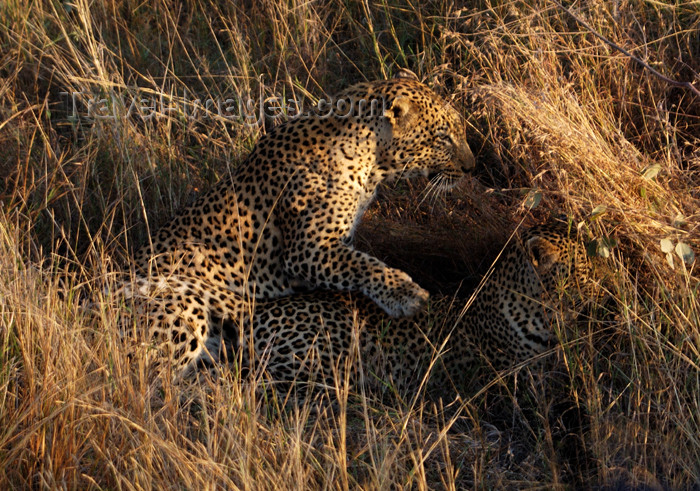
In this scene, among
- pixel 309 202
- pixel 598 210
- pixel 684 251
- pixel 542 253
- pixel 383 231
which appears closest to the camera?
pixel 684 251

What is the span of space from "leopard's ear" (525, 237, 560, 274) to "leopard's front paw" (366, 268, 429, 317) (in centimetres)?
67

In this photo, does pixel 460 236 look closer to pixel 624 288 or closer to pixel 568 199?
pixel 568 199

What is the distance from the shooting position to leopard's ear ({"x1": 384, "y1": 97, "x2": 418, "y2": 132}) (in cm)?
556

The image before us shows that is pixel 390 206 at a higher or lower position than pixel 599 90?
lower

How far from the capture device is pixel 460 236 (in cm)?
605

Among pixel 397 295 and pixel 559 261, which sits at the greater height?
pixel 559 261

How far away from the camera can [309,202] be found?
5.60 meters

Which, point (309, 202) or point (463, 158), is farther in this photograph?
point (463, 158)

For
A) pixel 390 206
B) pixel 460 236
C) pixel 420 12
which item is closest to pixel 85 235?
pixel 390 206

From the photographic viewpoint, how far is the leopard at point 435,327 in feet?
15.9

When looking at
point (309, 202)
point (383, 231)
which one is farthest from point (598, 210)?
point (383, 231)

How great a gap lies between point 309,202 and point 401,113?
0.75 m

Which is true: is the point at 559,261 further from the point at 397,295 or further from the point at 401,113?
the point at 401,113

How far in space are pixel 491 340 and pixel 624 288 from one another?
3.08 feet
